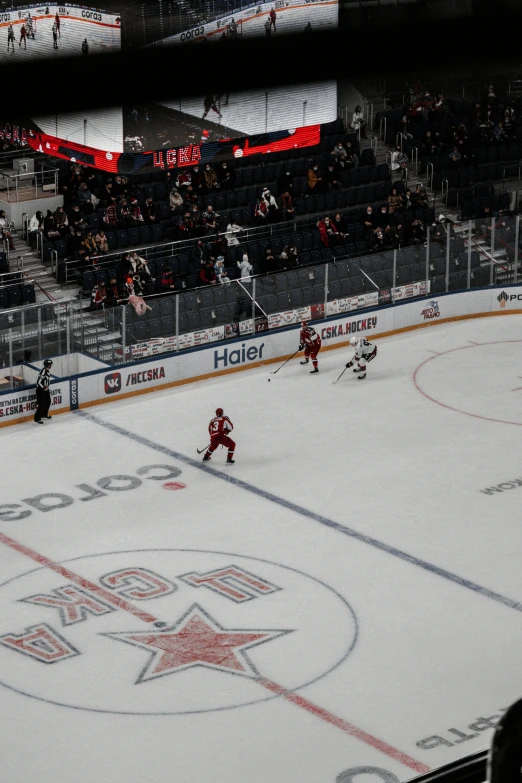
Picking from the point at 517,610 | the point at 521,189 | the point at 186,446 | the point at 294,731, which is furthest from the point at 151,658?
the point at 521,189

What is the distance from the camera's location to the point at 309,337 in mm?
22812

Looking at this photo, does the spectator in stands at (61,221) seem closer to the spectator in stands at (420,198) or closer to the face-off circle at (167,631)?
the spectator in stands at (420,198)

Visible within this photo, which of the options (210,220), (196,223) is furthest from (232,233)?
(196,223)

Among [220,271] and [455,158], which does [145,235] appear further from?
[455,158]

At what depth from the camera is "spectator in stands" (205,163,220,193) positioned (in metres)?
27.6

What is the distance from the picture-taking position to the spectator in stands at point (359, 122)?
104 ft

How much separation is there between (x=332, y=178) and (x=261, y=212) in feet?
9.56

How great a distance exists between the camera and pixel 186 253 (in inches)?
997

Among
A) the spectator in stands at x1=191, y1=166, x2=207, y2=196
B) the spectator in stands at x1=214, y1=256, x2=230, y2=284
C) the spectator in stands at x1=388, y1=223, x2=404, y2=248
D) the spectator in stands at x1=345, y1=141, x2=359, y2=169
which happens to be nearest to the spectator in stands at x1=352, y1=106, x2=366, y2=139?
the spectator in stands at x1=345, y1=141, x2=359, y2=169

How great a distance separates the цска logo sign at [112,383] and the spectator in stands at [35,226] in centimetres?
489

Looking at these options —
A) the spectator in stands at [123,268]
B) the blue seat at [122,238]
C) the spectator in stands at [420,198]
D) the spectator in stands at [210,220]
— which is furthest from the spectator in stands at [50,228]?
the spectator in stands at [420,198]

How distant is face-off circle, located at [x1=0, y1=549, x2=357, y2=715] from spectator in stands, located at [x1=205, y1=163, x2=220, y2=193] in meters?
14.2

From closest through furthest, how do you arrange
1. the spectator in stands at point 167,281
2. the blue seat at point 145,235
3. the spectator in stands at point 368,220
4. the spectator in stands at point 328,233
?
the spectator in stands at point 167,281, the blue seat at point 145,235, the spectator in stands at point 328,233, the spectator in stands at point 368,220

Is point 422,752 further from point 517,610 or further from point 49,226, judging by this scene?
point 49,226
